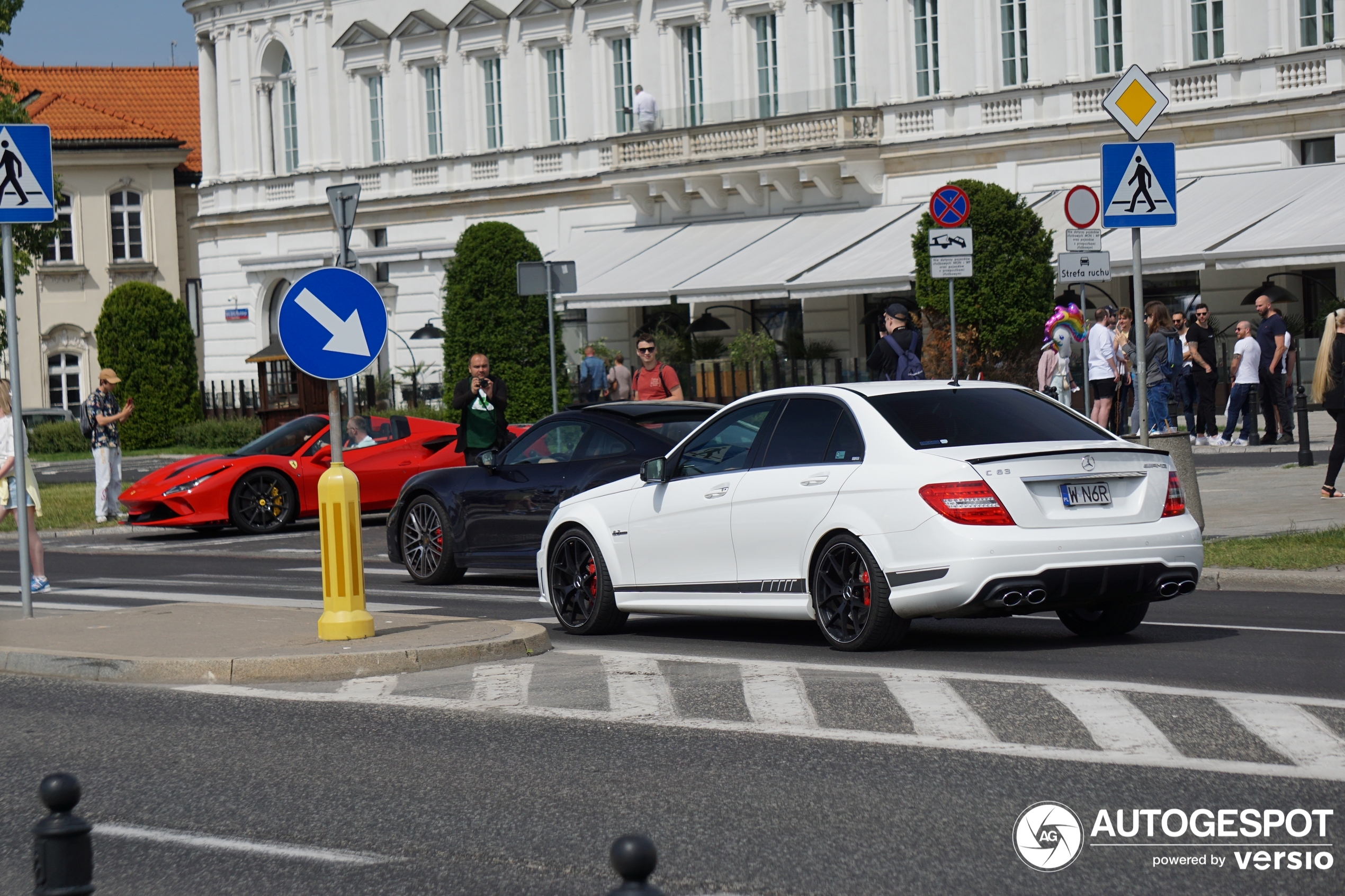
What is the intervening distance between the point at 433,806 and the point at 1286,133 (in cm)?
3109

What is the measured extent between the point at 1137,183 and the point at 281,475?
40.8ft

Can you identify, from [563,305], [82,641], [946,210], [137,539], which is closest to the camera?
[82,641]

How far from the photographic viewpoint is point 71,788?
148 inches

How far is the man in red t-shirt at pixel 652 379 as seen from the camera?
20.5 metres

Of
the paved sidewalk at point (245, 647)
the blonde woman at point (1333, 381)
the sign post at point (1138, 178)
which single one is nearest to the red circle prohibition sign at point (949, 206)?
the blonde woman at point (1333, 381)

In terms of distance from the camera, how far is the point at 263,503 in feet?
76.4

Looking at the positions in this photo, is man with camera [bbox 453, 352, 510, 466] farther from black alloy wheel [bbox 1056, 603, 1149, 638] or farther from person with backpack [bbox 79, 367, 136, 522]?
black alloy wheel [bbox 1056, 603, 1149, 638]

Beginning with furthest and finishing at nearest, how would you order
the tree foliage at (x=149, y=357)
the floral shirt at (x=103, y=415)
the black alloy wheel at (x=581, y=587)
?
the tree foliage at (x=149, y=357) → the floral shirt at (x=103, y=415) → the black alloy wheel at (x=581, y=587)

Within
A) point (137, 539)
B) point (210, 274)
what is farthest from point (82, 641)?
point (210, 274)

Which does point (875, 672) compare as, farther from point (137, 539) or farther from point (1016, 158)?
point (1016, 158)

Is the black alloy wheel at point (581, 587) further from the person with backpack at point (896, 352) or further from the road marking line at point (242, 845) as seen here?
the person with backpack at point (896, 352)

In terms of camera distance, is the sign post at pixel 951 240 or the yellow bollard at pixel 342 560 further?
the sign post at pixel 951 240

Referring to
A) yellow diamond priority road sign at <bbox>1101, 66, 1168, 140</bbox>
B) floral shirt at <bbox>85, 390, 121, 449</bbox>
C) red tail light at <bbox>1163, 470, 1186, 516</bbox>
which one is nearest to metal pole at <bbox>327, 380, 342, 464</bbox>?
red tail light at <bbox>1163, 470, 1186, 516</bbox>
